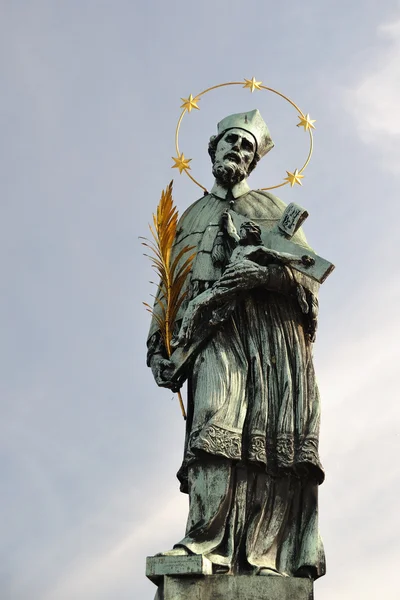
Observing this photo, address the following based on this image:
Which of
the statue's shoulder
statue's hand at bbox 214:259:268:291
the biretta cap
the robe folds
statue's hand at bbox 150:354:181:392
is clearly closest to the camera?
the robe folds

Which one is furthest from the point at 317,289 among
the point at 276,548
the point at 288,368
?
the point at 276,548

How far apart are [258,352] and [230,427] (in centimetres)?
76

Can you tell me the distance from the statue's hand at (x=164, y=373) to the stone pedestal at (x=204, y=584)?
164cm

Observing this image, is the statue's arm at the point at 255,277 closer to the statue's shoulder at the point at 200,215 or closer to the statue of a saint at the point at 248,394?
the statue of a saint at the point at 248,394

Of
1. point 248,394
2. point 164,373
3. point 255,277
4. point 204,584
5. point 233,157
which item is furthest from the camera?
point 233,157

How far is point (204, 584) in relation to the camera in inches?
367

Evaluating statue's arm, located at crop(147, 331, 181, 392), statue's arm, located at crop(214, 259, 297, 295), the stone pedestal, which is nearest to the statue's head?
statue's arm, located at crop(214, 259, 297, 295)

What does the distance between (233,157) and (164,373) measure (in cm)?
204

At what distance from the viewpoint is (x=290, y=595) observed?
30.8ft

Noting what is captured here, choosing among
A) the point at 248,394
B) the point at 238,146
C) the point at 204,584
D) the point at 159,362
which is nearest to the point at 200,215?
the point at 238,146

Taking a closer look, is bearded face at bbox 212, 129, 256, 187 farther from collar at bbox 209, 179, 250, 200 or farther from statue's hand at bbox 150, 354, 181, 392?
statue's hand at bbox 150, 354, 181, 392

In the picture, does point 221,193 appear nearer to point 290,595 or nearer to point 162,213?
point 162,213

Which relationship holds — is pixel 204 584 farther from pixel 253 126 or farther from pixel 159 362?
pixel 253 126

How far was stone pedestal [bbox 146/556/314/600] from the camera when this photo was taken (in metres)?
9.29
